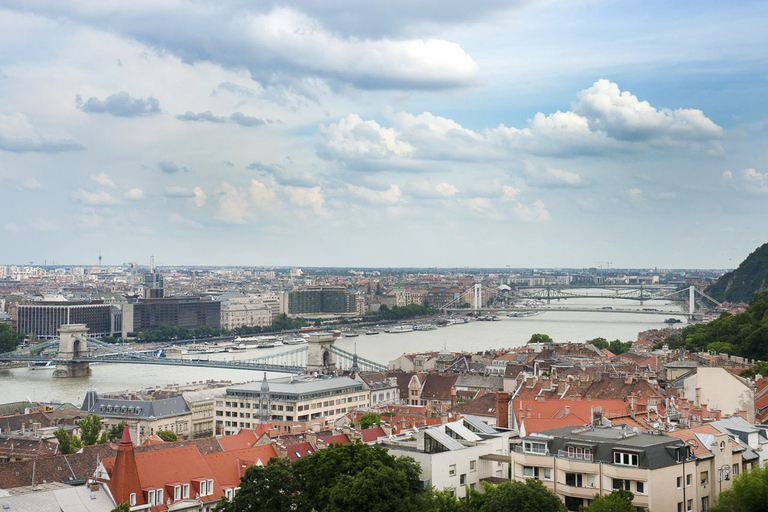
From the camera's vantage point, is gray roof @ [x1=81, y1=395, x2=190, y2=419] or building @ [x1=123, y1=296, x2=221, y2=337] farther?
building @ [x1=123, y1=296, x2=221, y2=337]

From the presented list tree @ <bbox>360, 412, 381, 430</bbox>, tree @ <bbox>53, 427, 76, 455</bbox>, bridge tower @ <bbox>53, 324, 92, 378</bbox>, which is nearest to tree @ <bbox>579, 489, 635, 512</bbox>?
tree @ <bbox>360, 412, 381, 430</bbox>

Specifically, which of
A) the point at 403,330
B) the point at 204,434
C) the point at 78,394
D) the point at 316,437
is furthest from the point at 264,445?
the point at 403,330

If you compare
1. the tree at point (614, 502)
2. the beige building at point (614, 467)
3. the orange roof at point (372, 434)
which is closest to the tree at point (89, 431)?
the orange roof at point (372, 434)

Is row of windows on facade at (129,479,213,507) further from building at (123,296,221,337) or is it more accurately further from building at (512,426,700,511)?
building at (123,296,221,337)

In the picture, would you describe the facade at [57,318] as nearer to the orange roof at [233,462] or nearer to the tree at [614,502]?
the orange roof at [233,462]

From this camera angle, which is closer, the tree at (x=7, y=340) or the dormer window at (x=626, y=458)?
the dormer window at (x=626, y=458)

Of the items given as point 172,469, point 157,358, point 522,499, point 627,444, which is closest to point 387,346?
point 157,358

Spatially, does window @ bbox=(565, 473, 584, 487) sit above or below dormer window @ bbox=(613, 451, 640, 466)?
below
